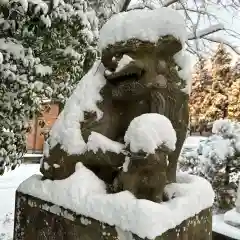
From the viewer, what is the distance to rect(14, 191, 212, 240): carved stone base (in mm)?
1497

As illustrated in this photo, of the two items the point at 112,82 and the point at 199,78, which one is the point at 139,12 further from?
the point at 199,78

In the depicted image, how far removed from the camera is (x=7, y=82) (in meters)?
→ 2.72

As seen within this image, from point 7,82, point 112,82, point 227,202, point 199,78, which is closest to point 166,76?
point 112,82

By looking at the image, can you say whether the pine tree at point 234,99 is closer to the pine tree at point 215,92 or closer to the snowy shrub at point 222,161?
the pine tree at point 215,92

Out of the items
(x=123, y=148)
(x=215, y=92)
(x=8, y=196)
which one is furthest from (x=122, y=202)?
(x=215, y=92)

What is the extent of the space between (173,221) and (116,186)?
34cm

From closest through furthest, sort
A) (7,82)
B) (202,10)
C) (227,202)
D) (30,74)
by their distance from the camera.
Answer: (7,82) < (30,74) < (227,202) < (202,10)

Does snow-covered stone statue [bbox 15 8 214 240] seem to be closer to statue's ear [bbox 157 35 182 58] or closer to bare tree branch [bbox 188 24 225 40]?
statue's ear [bbox 157 35 182 58]

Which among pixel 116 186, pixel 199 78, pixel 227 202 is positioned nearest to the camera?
pixel 116 186

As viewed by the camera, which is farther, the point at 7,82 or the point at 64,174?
the point at 7,82

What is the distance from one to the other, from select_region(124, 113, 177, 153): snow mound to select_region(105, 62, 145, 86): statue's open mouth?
284 millimetres

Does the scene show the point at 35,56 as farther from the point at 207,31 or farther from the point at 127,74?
the point at 207,31

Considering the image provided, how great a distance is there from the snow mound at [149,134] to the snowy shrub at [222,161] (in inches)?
172

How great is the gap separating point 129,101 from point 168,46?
349 mm
